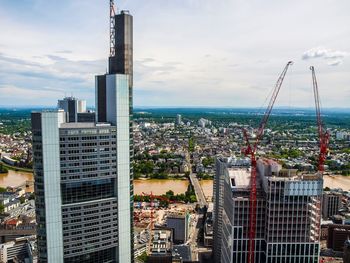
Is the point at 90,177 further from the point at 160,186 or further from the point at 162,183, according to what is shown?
the point at 162,183

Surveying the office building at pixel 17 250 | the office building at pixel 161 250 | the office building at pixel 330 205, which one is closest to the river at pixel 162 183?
the office building at pixel 330 205

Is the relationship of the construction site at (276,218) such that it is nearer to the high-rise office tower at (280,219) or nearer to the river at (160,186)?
the high-rise office tower at (280,219)

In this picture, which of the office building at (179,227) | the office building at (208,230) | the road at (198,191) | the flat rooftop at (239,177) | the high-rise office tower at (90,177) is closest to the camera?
the high-rise office tower at (90,177)

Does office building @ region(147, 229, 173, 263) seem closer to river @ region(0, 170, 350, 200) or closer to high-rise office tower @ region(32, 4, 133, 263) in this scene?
high-rise office tower @ region(32, 4, 133, 263)

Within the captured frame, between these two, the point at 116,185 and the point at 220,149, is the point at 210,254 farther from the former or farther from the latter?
the point at 220,149

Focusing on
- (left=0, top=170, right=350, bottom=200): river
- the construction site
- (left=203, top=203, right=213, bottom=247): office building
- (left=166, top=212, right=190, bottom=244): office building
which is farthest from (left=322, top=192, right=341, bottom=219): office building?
the construction site
